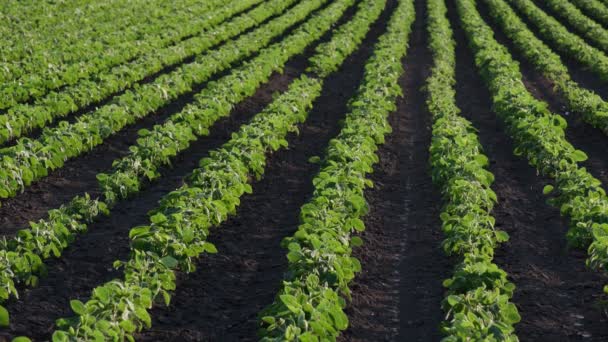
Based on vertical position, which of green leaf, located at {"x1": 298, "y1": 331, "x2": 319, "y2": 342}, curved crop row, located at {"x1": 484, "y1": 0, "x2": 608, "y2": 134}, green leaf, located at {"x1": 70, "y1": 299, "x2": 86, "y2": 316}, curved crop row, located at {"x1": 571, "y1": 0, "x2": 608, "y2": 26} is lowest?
curved crop row, located at {"x1": 571, "y1": 0, "x2": 608, "y2": 26}

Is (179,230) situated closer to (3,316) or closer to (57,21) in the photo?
(3,316)

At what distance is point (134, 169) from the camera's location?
9500 mm

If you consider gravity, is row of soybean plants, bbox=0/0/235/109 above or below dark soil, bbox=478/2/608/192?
above

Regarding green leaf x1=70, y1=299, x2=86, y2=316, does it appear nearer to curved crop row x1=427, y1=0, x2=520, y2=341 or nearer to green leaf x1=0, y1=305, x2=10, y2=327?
green leaf x1=0, y1=305, x2=10, y2=327

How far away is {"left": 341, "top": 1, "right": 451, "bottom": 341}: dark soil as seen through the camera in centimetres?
664

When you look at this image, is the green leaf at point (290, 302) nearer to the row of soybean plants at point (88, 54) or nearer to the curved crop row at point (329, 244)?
the curved crop row at point (329, 244)

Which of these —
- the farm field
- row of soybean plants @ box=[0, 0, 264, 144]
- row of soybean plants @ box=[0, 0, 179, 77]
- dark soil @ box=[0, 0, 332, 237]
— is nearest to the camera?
the farm field

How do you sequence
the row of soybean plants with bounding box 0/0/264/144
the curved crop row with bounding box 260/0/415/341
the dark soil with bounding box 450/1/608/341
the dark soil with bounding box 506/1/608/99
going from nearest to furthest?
1. the curved crop row with bounding box 260/0/415/341
2. the dark soil with bounding box 450/1/608/341
3. the row of soybean plants with bounding box 0/0/264/144
4. the dark soil with bounding box 506/1/608/99

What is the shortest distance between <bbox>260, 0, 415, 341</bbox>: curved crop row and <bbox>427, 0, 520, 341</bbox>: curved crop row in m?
0.92

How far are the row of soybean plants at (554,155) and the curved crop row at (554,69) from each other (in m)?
0.89

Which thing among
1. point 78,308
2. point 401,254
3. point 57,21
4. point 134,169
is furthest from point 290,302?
point 57,21

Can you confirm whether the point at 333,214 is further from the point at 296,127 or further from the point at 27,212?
the point at 296,127

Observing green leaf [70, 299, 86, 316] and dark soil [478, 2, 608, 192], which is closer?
green leaf [70, 299, 86, 316]

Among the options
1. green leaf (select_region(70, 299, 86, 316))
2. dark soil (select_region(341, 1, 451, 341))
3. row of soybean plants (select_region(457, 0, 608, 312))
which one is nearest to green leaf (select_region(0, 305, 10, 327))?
green leaf (select_region(70, 299, 86, 316))
